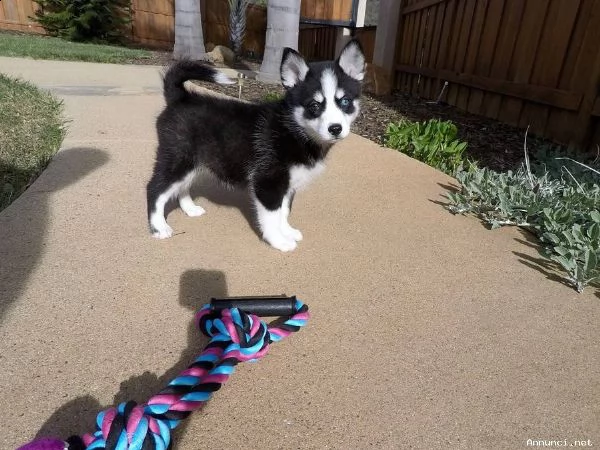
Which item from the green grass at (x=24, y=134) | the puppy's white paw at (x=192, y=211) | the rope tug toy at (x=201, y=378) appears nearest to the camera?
the rope tug toy at (x=201, y=378)

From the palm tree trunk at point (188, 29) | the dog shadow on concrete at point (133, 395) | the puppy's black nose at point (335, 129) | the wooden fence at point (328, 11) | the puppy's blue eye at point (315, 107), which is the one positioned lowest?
the dog shadow on concrete at point (133, 395)

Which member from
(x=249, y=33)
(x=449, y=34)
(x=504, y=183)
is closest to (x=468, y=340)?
(x=504, y=183)

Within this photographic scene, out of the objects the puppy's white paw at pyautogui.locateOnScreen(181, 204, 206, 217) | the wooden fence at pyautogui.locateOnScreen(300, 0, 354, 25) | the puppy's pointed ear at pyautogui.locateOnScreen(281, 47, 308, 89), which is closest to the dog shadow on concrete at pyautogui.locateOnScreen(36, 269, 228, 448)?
the puppy's white paw at pyautogui.locateOnScreen(181, 204, 206, 217)

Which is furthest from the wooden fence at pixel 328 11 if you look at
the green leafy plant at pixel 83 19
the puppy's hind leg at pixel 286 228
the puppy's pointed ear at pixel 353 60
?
the puppy's hind leg at pixel 286 228

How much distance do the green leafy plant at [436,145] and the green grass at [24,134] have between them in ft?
12.7

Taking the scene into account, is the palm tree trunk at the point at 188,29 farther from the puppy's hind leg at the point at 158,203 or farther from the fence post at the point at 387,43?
the puppy's hind leg at the point at 158,203

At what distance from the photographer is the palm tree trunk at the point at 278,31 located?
812cm

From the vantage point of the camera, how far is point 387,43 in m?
10.1

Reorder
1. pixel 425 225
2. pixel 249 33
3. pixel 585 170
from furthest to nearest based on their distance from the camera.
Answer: pixel 249 33
pixel 585 170
pixel 425 225

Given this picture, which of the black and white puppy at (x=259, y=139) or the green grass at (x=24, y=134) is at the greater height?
the black and white puppy at (x=259, y=139)

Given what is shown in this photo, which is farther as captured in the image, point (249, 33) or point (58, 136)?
point (249, 33)

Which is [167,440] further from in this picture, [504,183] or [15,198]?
[504,183]

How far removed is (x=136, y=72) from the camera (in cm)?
913

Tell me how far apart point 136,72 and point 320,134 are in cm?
792
